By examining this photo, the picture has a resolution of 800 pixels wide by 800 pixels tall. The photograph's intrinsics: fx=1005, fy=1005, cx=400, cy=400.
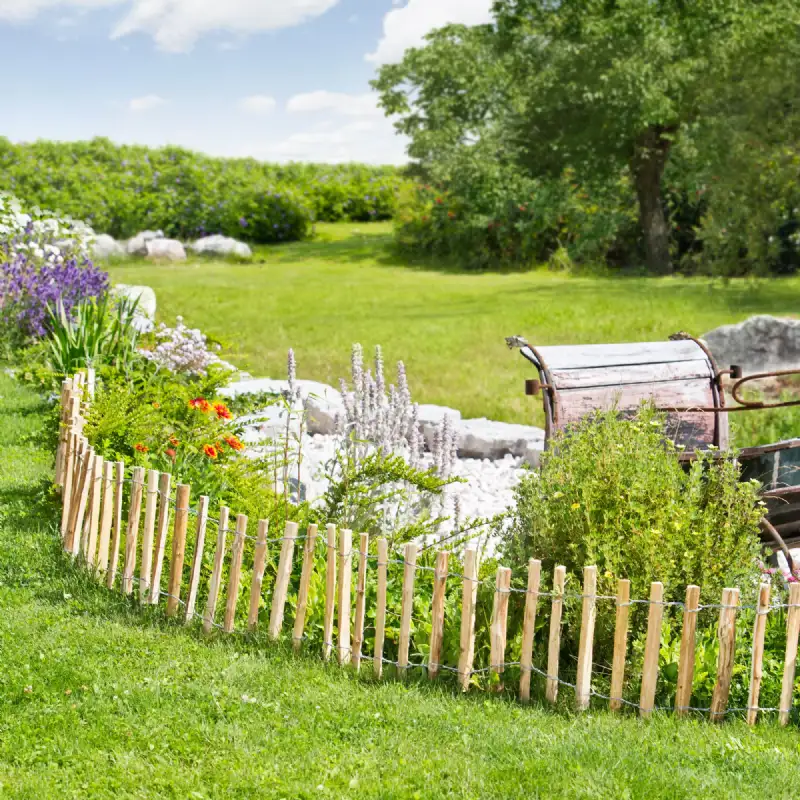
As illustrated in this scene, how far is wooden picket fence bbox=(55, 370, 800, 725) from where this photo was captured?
11.0 ft

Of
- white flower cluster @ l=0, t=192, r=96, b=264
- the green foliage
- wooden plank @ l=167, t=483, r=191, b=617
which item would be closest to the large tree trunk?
the green foliage

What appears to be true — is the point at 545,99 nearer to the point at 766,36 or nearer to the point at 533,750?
the point at 766,36

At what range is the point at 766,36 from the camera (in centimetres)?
1447

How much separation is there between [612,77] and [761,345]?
8197 millimetres

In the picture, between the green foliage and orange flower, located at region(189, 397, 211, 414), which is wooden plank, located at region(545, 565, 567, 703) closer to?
orange flower, located at region(189, 397, 211, 414)

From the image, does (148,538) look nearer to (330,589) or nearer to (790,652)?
(330,589)

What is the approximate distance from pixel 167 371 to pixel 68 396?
1768 mm

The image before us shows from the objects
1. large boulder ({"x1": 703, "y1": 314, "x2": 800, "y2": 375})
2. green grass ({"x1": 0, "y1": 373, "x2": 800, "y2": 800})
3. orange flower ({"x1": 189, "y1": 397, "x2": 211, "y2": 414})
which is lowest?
green grass ({"x1": 0, "y1": 373, "x2": 800, "y2": 800})

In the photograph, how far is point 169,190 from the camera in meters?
24.3

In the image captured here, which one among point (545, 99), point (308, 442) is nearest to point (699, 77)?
point (545, 99)

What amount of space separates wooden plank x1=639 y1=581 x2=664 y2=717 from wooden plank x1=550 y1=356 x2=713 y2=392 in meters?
1.90

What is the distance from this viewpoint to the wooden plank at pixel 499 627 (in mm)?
3482

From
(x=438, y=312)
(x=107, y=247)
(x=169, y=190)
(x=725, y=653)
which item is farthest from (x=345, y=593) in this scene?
(x=169, y=190)

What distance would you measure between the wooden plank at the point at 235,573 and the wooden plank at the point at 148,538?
1.40 feet
